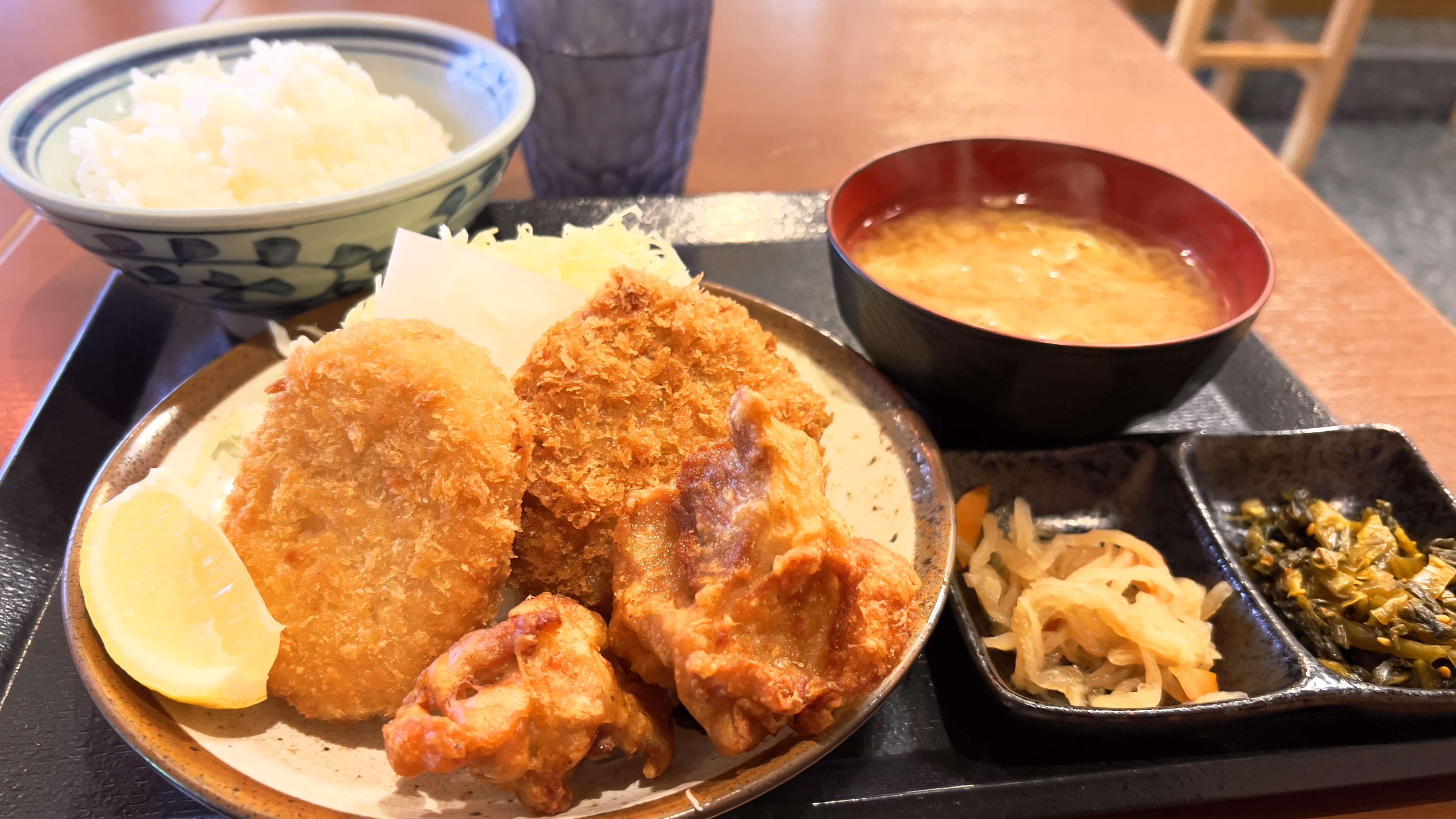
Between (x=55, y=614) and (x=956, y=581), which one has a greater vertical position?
(x=956, y=581)

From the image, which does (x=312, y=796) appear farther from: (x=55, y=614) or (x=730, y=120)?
(x=730, y=120)

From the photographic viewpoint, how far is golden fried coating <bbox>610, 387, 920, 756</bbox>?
121cm

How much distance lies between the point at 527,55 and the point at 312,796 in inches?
89.1

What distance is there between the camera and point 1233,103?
698cm

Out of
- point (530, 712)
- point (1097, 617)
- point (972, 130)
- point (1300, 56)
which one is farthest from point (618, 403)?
point (1300, 56)

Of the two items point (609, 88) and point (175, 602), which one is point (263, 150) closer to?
point (609, 88)

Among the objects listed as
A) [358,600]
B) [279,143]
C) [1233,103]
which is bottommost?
[1233,103]

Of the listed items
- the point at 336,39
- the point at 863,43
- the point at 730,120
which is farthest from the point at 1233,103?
the point at 336,39

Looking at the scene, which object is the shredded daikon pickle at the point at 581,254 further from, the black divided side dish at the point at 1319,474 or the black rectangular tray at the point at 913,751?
the black divided side dish at the point at 1319,474

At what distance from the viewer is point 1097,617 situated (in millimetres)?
1686

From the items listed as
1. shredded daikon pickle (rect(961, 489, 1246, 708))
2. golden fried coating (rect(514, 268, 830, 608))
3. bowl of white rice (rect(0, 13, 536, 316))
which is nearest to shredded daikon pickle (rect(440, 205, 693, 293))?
bowl of white rice (rect(0, 13, 536, 316))

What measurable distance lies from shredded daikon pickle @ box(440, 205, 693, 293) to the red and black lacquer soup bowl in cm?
48

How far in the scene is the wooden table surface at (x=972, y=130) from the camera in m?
2.36

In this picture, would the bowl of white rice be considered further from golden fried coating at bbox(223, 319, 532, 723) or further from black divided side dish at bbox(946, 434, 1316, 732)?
black divided side dish at bbox(946, 434, 1316, 732)
